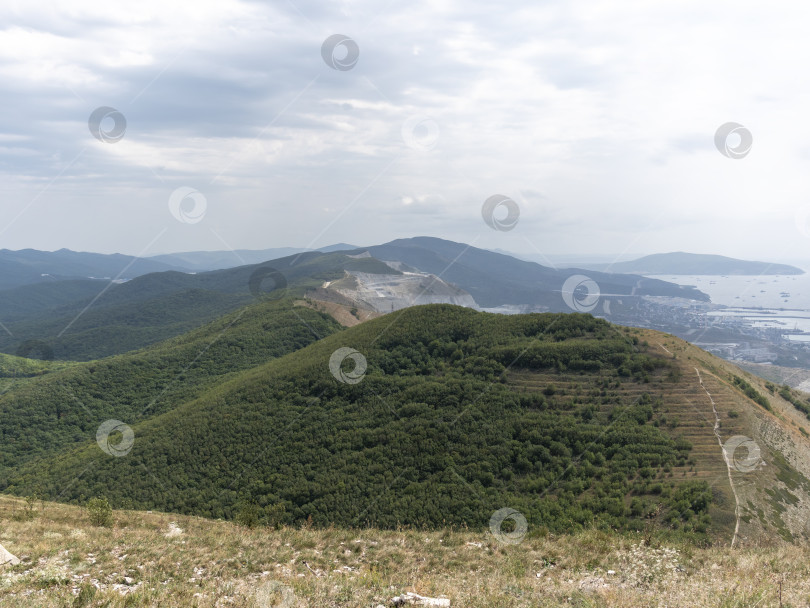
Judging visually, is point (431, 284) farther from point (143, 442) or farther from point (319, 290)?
point (143, 442)

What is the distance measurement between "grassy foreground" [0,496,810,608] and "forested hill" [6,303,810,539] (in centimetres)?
725

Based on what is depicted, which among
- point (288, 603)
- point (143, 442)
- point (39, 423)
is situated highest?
point (288, 603)

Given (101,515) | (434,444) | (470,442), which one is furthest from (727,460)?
(101,515)

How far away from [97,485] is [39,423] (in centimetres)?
3450

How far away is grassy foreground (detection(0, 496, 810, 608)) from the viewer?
9.38 m

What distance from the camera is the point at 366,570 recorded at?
1225 cm

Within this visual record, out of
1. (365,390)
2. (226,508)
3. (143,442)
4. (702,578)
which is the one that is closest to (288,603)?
(702,578)

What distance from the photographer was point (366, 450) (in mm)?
33156

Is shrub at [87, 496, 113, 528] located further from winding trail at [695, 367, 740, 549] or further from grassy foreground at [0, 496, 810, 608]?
winding trail at [695, 367, 740, 549]

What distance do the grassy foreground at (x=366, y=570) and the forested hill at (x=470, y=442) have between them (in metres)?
7.25

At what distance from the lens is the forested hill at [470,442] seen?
80.9ft

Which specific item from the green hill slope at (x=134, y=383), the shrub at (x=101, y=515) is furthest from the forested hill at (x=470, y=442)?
Answer: the green hill slope at (x=134, y=383)

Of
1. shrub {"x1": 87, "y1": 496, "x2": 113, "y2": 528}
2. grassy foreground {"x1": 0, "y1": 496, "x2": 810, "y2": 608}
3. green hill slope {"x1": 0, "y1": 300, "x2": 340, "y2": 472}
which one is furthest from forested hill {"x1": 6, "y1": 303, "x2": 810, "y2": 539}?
green hill slope {"x1": 0, "y1": 300, "x2": 340, "y2": 472}

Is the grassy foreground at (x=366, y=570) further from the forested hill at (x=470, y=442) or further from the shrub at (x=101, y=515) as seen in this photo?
the forested hill at (x=470, y=442)
